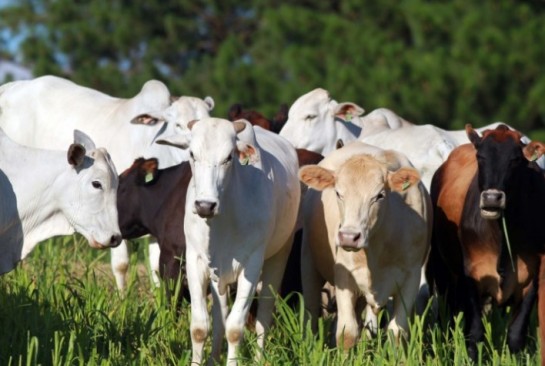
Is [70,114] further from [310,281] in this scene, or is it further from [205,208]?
[205,208]

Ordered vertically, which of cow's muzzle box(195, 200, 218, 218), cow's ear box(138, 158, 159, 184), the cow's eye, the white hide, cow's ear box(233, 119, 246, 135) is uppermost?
the white hide

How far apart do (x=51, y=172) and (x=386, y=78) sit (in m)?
15.4

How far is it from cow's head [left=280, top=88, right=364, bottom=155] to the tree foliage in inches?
400

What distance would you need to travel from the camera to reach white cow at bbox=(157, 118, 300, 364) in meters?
7.98

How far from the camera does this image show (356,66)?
23.8 m

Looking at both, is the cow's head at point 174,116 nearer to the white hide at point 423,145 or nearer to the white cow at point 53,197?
the white hide at point 423,145

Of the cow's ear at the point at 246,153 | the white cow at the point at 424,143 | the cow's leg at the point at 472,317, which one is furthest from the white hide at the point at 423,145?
the cow's ear at the point at 246,153

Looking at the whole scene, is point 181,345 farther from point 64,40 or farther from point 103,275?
point 64,40

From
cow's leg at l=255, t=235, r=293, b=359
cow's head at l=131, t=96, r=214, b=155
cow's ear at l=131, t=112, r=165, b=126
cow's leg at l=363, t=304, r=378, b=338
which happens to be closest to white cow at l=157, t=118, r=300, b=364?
cow's leg at l=255, t=235, r=293, b=359

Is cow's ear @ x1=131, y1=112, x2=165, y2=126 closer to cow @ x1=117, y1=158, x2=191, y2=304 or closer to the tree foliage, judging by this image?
cow @ x1=117, y1=158, x2=191, y2=304

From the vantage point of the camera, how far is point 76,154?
790 cm

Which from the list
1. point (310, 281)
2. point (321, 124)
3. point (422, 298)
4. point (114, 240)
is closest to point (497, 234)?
point (422, 298)

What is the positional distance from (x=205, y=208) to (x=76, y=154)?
2.73ft

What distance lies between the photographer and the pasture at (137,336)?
7.97 metres
